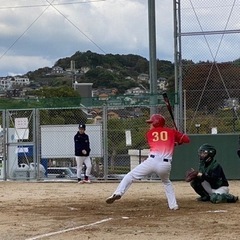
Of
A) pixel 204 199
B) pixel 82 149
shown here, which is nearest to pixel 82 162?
pixel 82 149

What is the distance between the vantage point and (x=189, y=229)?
9.61 m

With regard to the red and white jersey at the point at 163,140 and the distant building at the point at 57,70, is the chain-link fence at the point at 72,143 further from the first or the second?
the distant building at the point at 57,70

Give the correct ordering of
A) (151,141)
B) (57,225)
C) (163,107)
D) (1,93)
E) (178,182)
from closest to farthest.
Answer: (57,225), (151,141), (178,182), (163,107), (1,93)

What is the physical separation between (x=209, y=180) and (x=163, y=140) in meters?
1.58

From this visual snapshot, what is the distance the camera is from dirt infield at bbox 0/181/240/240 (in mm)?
9281

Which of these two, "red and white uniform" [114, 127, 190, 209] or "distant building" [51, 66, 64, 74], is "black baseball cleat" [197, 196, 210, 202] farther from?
"distant building" [51, 66, 64, 74]

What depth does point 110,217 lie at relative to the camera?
11.1m

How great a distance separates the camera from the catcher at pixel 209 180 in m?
13.0

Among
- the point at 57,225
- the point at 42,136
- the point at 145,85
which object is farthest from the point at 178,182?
the point at 145,85

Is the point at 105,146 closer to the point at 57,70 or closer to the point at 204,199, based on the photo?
the point at 204,199

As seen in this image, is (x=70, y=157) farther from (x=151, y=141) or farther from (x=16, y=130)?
(x=151, y=141)

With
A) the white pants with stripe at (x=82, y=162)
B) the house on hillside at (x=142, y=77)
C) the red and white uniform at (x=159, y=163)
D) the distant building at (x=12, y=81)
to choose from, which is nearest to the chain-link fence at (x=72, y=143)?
the white pants with stripe at (x=82, y=162)

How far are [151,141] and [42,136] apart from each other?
943 centimetres

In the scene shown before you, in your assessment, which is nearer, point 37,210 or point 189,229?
point 189,229
